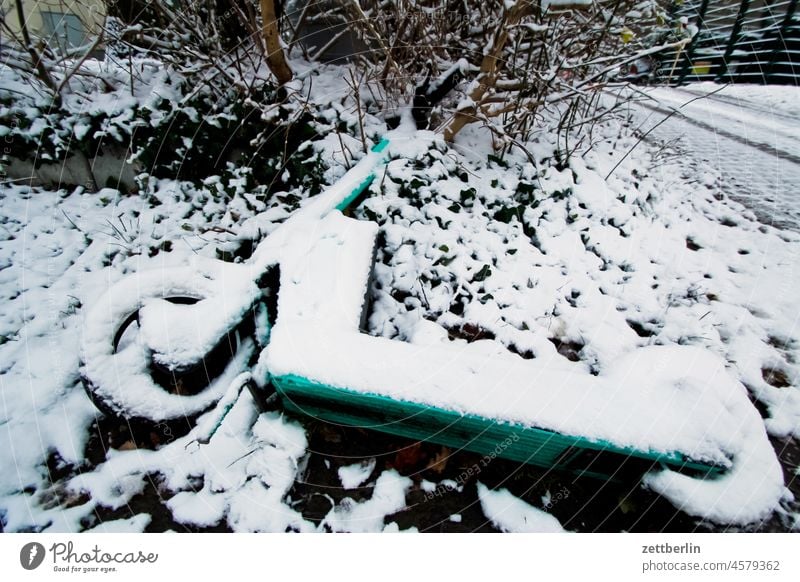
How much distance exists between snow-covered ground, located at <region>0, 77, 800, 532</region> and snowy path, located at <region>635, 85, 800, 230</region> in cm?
21

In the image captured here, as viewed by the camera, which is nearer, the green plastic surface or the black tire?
the green plastic surface

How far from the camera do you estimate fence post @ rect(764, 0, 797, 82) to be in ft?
16.9

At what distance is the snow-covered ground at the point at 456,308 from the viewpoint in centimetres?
140

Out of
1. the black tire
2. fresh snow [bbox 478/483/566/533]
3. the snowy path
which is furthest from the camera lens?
the snowy path

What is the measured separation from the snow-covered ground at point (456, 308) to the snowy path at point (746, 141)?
207mm

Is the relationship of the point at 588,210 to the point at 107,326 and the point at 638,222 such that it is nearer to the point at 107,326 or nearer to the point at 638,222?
the point at 638,222

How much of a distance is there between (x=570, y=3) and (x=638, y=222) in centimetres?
165

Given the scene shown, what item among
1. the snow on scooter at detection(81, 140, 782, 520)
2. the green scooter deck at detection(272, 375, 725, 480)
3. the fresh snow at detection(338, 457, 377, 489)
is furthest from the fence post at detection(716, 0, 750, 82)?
the fresh snow at detection(338, 457, 377, 489)

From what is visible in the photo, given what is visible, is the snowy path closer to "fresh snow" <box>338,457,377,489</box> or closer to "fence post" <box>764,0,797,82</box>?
"fence post" <box>764,0,797,82</box>

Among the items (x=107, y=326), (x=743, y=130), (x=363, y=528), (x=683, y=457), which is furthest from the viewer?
(x=743, y=130)

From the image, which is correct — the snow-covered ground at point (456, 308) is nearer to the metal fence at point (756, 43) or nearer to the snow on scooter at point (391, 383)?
the snow on scooter at point (391, 383)

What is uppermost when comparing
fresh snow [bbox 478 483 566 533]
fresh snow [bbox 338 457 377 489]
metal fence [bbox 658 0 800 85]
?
metal fence [bbox 658 0 800 85]

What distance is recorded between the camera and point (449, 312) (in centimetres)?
227
